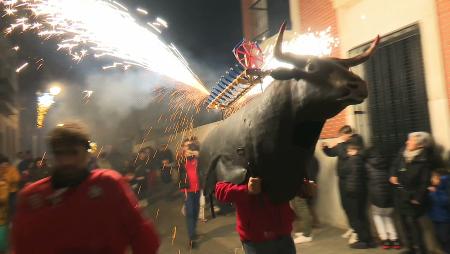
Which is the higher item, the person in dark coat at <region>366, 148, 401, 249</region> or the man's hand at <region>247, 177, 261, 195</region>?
the man's hand at <region>247, 177, 261, 195</region>

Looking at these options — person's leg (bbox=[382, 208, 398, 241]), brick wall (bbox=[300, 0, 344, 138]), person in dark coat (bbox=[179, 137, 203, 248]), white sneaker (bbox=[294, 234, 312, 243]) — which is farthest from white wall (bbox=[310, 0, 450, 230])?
person in dark coat (bbox=[179, 137, 203, 248])

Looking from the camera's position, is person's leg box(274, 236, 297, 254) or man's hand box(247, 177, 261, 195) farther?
person's leg box(274, 236, 297, 254)

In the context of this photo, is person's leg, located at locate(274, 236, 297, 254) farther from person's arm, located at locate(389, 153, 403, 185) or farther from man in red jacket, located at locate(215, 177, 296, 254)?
person's arm, located at locate(389, 153, 403, 185)

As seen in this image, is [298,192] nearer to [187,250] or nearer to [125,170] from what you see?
[187,250]

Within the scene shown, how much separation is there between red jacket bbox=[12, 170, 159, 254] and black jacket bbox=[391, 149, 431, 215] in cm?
439

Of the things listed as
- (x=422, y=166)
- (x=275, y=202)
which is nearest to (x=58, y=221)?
(x=275, y=202)

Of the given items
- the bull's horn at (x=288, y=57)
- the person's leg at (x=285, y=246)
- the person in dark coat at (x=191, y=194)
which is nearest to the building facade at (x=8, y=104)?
the person in dark coat at (x=191, y=194)

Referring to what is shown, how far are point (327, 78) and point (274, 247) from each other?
4.95ft

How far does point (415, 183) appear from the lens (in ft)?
18.6

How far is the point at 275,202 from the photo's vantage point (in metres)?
3.09

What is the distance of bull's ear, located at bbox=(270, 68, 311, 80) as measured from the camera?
2.51 m

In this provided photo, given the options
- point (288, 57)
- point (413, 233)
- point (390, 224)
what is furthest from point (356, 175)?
point (288, 57)

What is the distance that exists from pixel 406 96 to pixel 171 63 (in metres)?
4.45

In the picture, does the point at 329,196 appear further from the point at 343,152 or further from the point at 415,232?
the point at 415,232
